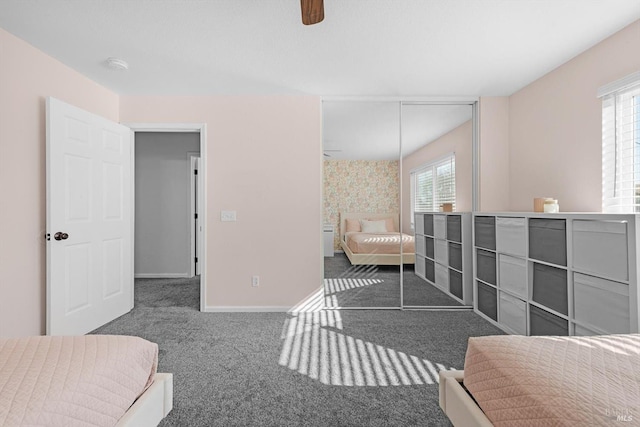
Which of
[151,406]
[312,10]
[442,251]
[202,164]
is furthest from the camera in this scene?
[442,251]

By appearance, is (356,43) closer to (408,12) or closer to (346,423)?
(408,12)

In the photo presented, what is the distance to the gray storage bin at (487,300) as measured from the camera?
313 centimetres

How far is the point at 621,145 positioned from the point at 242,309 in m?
3.68

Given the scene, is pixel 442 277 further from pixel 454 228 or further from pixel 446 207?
pixel 446 207

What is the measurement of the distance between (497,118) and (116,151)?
4.22m

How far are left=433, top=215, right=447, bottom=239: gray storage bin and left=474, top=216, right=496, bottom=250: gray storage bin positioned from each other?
1.17 ft

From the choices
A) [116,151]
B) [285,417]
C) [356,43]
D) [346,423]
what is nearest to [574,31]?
[356,43]

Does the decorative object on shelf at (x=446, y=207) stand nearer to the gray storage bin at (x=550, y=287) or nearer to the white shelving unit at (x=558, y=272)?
the white shelving unit at (x=558, y=272)

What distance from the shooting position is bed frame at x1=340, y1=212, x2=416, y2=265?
3.58 meters

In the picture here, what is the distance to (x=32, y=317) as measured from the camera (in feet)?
8.20

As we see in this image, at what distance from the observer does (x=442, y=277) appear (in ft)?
12.1

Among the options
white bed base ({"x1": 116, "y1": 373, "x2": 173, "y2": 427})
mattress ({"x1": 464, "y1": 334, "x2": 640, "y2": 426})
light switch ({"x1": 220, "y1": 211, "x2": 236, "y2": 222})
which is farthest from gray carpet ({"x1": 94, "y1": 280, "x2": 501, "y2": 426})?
light switch ({"x1": 220, "y1": 211, "x2": 236, "y2": 222})

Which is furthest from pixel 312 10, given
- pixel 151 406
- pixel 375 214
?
pixel 375 214

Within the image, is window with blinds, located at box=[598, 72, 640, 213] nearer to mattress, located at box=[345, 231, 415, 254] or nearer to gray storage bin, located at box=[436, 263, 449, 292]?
gray storage bin, located at box=[436, 263, 449, 292]
